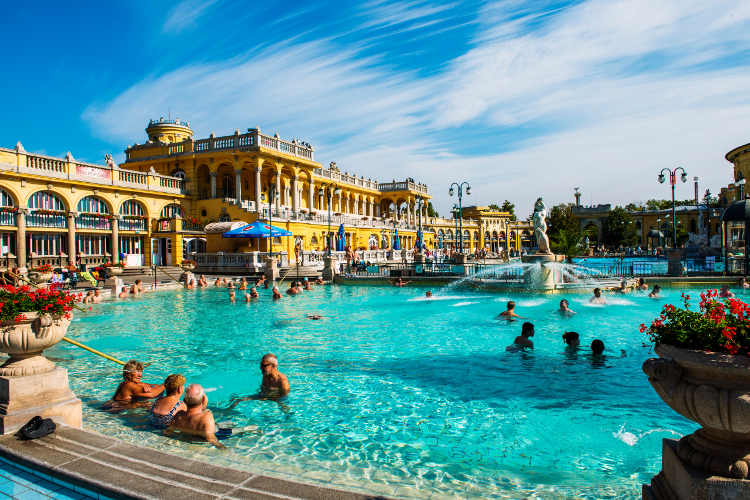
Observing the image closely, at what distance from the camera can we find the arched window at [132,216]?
32.5 metres

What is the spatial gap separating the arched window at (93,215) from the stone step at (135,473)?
28.9m

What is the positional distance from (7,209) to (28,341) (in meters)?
26.0

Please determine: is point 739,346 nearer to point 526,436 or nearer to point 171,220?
point 526,436

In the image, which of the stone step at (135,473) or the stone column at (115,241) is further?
the stone column at (115,241)

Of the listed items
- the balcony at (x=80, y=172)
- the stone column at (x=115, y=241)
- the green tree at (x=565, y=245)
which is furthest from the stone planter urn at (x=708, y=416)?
the green tree at (x=565, y=245)

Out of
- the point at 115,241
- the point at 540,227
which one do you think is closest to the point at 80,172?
the point at 115,241

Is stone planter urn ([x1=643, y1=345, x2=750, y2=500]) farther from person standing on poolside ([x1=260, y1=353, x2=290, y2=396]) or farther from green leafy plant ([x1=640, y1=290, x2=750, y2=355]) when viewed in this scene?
person standing on poolside ([x1=260, y1=353, x2=290, y2=396])

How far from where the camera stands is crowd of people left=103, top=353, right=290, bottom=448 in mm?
6074

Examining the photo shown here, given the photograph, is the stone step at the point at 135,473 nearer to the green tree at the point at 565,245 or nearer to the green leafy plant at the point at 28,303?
the green leafy plant at the point at 28,303

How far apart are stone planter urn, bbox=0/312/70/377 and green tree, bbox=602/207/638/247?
86312 mm

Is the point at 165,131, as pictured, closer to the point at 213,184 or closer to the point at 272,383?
the point at 213,184

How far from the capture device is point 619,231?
79688 millimetres

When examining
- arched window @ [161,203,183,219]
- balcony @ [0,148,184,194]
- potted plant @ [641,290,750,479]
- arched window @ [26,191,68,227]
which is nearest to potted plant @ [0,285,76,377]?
potted plant @ [641,290,750,479]

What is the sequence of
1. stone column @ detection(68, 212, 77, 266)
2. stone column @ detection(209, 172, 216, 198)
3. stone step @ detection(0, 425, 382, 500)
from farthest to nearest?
stone column @ detection(209, 172, 216, 198) < stone column @ detection(68, 212, 77, 266) < stone step @ detection(0, 425, 382, 500)
